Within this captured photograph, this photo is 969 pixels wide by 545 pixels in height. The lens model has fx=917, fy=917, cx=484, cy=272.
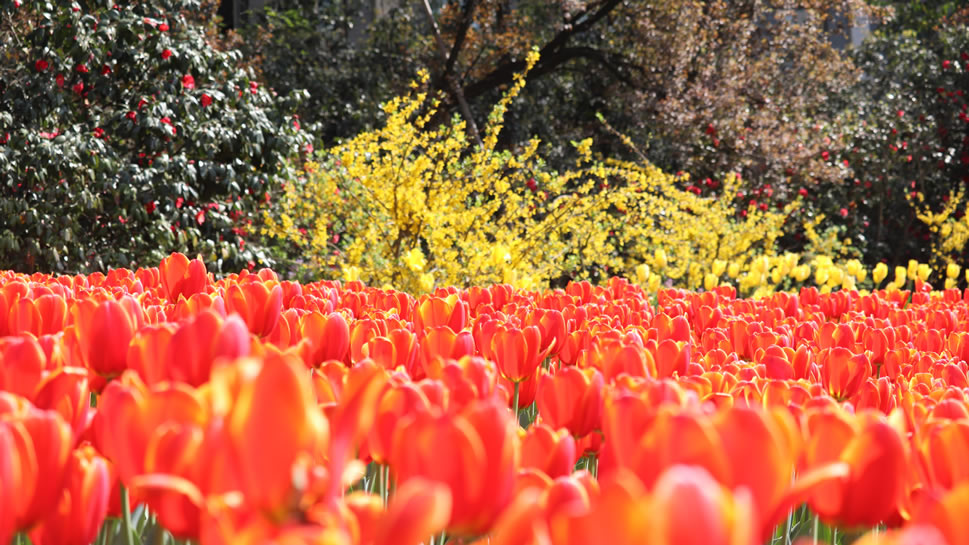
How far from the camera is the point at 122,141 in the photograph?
7438 millimetres

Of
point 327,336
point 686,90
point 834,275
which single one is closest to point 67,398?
point 327,336

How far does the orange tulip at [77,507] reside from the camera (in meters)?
0.66

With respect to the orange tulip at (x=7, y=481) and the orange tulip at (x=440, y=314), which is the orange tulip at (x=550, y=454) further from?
the orange tulip at (x=440, y=314)

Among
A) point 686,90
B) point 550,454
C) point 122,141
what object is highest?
point 686,90

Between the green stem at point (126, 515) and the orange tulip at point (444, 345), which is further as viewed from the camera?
the orange tulip at point (444, 345)

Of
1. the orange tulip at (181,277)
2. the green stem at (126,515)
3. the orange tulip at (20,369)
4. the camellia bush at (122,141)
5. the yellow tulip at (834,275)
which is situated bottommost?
the yellow tulip at (834,275)

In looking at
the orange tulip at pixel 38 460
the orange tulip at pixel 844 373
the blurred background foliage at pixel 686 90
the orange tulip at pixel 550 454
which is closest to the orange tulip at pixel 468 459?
the orange tulip at pixel 550 454

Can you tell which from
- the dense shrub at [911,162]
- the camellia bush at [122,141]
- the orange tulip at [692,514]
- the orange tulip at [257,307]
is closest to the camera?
the orange tulip at [692,514]

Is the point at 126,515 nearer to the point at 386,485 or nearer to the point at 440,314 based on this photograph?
the point at 386,485

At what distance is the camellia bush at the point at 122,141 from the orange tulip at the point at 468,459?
6101 millimetres

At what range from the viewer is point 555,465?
2.51ft

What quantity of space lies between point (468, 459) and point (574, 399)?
0.38m

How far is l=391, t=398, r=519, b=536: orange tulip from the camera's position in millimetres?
593

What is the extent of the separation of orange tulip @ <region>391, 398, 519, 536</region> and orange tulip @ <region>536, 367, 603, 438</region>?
1.07 feet
